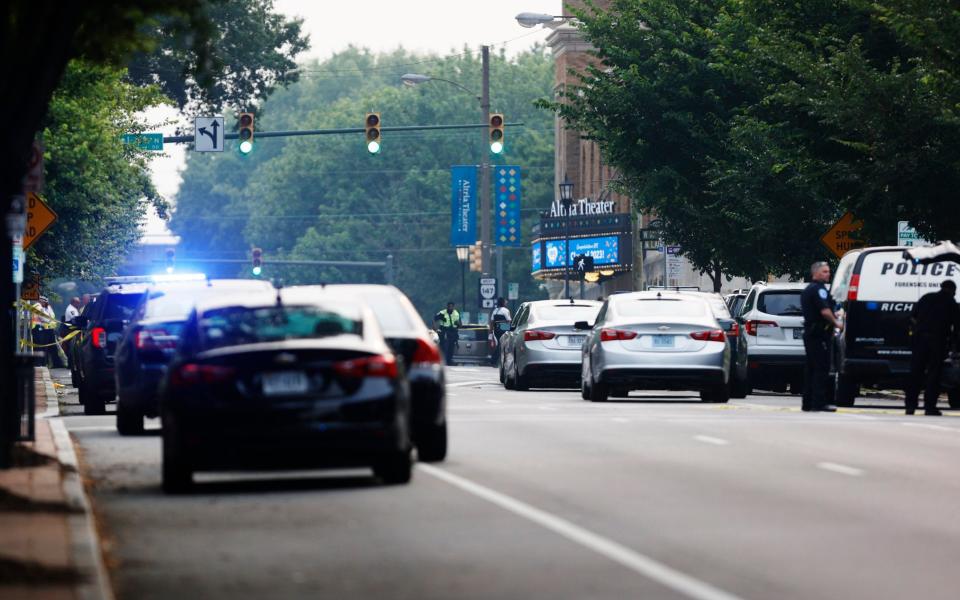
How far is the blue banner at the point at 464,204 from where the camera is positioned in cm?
7362

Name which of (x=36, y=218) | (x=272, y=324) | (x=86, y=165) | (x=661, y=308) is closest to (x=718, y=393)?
(x=661, y=308)

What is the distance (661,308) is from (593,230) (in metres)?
46.6

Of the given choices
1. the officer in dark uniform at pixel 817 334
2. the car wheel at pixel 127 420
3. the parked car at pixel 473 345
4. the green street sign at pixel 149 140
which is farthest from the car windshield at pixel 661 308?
the parked car at pixel 473 345

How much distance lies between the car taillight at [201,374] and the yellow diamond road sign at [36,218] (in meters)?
15.4

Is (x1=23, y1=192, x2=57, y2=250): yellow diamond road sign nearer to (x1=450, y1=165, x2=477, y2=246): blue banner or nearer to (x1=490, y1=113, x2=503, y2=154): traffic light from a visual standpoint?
(x1=490, y1=113, x2=503, y2=154): traffic light

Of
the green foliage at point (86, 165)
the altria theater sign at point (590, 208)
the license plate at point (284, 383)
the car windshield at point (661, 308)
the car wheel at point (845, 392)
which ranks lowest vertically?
the car wheel at point (845, 392)

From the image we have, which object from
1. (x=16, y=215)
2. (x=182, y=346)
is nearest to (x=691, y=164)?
(x=16, y=215)

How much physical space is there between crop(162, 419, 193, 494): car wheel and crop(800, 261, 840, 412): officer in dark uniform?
12743 millimetres

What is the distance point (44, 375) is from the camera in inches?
1665

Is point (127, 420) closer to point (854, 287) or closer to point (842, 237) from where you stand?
point (854, 287)

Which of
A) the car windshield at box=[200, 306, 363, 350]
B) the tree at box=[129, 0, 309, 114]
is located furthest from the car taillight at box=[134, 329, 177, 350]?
the tree at box=[129, 0, 309, 114]

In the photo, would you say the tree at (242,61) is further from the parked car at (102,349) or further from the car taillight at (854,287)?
the car taillight at (854,287)

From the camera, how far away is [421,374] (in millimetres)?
16828

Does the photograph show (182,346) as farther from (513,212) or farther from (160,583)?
(513,212)
